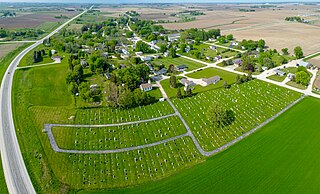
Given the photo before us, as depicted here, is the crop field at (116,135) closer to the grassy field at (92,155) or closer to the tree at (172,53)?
the grassy field at (92,155)

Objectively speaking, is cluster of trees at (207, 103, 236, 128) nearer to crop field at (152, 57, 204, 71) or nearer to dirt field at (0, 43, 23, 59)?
crop field at (152, 57, 204, 71)

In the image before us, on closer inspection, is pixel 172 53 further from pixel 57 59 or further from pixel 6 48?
pixel 6 48

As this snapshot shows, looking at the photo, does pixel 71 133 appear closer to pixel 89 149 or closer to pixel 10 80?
A: pixel 89 149

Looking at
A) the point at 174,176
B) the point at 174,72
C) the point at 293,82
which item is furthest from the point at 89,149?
the point at 293,82

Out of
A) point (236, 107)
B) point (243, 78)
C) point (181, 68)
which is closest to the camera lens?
point (236, 107)

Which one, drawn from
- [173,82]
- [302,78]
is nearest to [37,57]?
[173,82]
